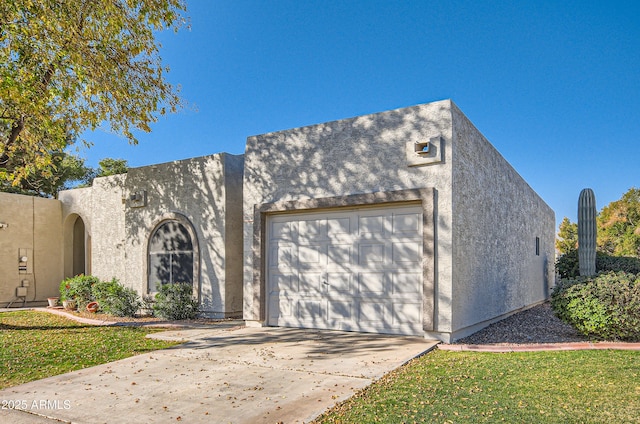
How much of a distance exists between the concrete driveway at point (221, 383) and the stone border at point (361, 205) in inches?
38.5

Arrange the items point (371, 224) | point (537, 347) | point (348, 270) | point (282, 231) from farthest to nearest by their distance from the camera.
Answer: point (282, 231) < point (348, 270) < point (371, 224) < point (537, 347)

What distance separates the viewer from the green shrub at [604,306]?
7.57m

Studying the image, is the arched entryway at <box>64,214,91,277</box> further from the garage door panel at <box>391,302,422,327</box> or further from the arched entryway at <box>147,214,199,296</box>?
the garage door panel at <box>391,302,422,327</box>

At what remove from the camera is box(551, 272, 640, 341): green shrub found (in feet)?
24.8

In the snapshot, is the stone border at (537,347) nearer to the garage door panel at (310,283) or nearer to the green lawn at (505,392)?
the green lawn at (505,392)

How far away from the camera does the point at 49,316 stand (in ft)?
44.4

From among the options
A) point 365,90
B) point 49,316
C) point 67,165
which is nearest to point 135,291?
point 49,316

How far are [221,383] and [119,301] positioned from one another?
7.90 meters

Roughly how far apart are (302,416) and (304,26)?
39.8 ft

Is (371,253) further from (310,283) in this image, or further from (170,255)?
(170,255)

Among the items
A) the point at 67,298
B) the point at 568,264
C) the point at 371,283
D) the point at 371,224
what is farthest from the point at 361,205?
the point at 568,264

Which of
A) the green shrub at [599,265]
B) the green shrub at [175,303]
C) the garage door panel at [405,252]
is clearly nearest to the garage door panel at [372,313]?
the garage door panel at [405,252]

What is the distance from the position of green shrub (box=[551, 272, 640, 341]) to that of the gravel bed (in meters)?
0.69

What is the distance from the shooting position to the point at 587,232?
39.5ft
